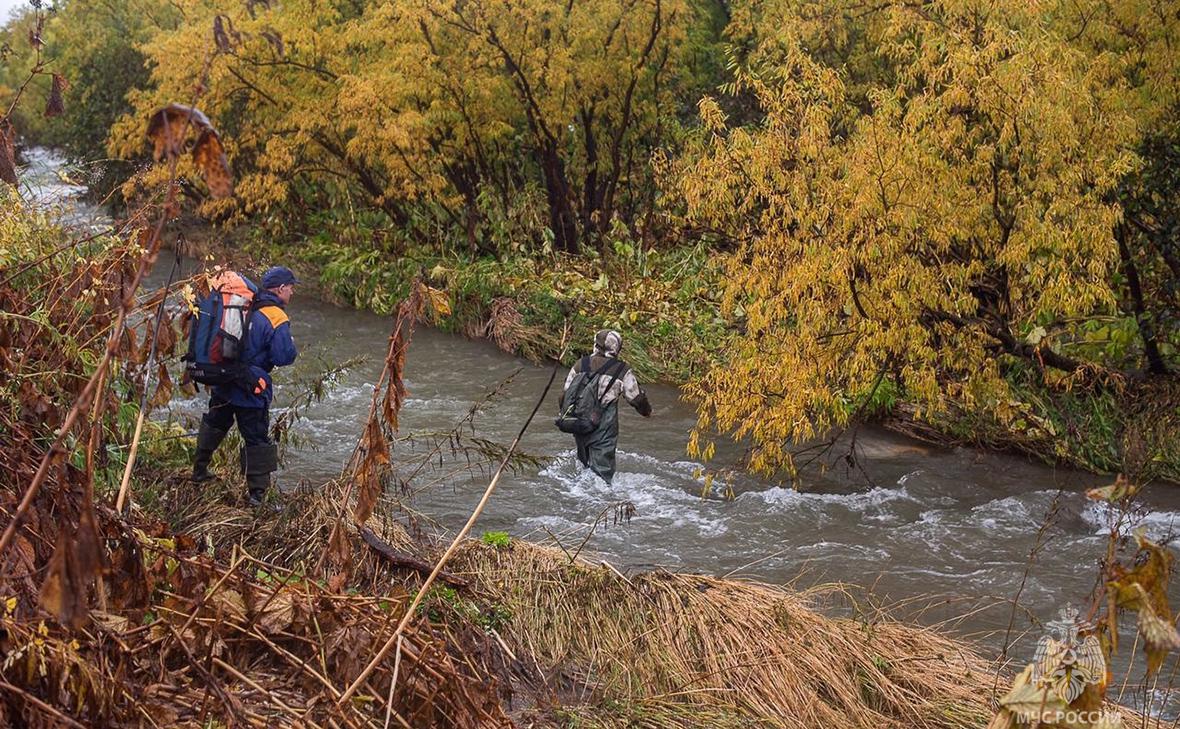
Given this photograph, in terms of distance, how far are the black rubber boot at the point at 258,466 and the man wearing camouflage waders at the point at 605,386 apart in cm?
291

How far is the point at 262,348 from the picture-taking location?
7543 mm

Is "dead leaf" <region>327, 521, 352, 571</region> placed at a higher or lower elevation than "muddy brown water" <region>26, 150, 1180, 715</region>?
higher

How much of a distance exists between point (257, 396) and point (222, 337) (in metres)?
0.45

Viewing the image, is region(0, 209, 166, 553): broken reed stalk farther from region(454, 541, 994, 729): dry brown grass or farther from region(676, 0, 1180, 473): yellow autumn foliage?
region(676, 0, 1180, 473): yellow autumn foliage

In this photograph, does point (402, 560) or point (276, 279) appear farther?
point (276, 279)

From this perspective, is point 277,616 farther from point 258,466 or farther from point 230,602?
point 258,466

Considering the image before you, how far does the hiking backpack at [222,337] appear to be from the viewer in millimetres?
7418

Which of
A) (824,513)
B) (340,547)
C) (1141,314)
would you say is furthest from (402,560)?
(1141,314)

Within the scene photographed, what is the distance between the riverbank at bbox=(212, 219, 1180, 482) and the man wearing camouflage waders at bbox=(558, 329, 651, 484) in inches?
54.3

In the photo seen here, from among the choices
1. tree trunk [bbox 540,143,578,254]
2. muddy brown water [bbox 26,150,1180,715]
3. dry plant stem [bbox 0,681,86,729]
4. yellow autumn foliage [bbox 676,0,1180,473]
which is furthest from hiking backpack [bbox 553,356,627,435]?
tree trunk [bbox 540,143,578,254]

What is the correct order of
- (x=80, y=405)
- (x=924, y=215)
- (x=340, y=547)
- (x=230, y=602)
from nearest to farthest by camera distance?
(x=80, y=405) → (x=230, y=602) → (x=340, y=547) → (x=924, y=215)

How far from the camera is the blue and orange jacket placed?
751 centimetres

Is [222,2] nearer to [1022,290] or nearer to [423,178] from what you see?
[423,178]

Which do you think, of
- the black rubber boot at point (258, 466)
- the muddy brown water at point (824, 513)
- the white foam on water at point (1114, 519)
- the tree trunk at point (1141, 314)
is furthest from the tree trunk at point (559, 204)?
the black rubber boot at point (258, 466)
